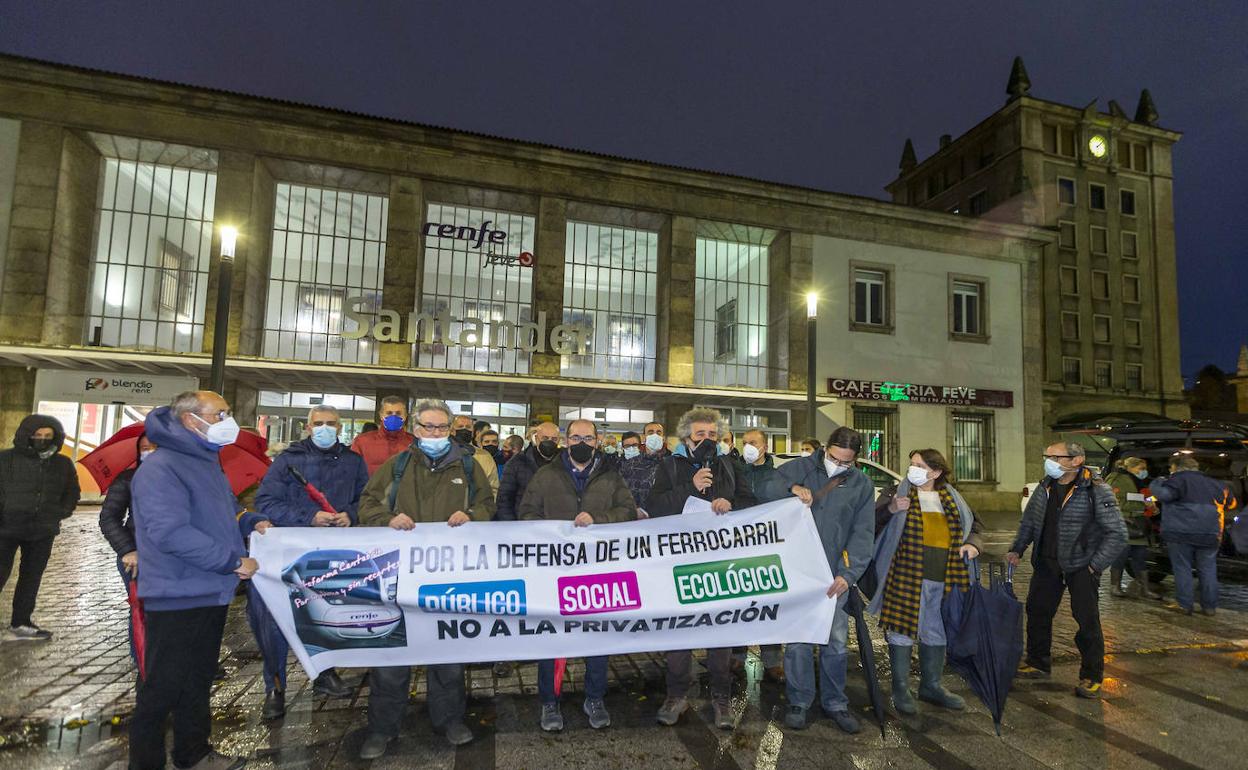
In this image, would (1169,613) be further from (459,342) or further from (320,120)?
(320,120)

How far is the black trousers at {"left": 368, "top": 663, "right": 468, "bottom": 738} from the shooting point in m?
3.97

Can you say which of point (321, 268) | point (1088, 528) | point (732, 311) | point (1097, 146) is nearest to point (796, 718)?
point (1088, 528)

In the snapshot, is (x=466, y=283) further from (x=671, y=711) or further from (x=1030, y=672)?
(x=1030, y=672)

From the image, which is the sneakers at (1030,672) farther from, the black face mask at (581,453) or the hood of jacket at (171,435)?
the hood of jacket at (171,435)

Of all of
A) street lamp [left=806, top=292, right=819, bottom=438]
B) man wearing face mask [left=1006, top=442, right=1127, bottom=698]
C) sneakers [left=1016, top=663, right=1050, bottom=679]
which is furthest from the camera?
street lamp [left=806, top=292, right=819, bottom=438]

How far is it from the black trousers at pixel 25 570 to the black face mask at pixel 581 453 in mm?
5207

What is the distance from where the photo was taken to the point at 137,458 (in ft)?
16.3

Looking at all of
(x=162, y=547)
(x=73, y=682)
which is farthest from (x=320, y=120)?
(x=162, y=547)

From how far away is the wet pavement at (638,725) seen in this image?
3.90 meters

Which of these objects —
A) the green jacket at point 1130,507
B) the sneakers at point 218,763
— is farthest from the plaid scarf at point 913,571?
the green jacket at point 1130,507

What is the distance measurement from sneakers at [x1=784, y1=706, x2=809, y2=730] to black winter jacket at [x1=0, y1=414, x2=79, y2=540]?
657 centimetres

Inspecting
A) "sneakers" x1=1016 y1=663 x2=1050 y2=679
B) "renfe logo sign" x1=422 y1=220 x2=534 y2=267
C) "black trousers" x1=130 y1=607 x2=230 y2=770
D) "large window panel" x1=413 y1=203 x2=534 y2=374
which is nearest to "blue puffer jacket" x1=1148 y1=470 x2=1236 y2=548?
"sneakers" x1=1016 y1=663 x2=1050 y2=679

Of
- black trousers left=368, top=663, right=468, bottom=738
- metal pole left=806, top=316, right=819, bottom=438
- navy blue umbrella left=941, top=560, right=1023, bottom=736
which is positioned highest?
metal pole left=806, top=316, right=819, bottom=438

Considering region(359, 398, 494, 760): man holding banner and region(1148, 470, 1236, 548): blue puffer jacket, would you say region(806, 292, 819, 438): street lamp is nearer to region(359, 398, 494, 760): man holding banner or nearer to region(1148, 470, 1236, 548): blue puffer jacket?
region(1148, 470, 1236, 548): blue puffer jacket
